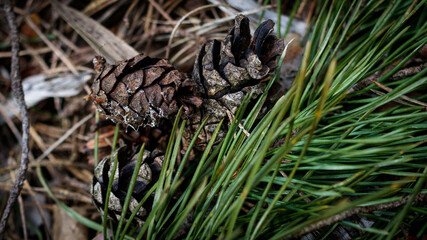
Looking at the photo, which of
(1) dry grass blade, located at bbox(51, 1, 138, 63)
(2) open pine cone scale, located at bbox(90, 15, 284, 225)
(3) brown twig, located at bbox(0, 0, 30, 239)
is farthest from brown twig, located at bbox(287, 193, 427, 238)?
(3) brown twig, located at bbox(0, 0, 30, 239)

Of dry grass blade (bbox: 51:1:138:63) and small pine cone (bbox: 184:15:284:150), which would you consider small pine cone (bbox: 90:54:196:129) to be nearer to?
small pine cone (bbox: 184:15:284:150)

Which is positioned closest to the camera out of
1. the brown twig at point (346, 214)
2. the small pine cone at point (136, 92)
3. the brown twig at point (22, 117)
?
the brown twig at point (346, 214)

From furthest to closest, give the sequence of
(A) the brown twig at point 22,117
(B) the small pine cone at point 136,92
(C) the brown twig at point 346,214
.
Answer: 1. (A) the brown twig at point 22,117
2. (B) the small pine cone at point 136,92
3. (C) the brown twig at point 346,214

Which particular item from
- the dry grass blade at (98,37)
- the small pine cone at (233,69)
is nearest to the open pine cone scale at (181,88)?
the small pine cone at (233,69)

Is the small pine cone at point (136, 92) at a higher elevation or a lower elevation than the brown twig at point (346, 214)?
higher

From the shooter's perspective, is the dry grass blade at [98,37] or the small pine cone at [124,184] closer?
the small pine cone at [124,184]

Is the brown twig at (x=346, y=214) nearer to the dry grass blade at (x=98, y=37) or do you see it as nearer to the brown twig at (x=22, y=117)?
the dry grass blade at (x=98, y=37)

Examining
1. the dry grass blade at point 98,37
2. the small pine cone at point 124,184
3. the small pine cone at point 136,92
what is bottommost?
the small pine cone at point 124,184

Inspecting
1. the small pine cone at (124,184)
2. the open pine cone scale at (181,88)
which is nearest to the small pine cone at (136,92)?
the open pine cone scale at (181,88)
